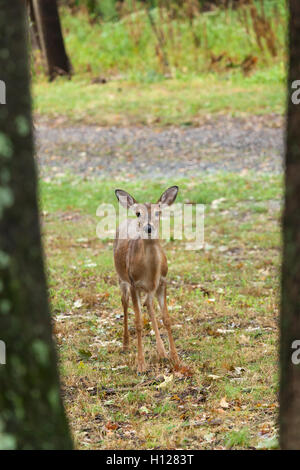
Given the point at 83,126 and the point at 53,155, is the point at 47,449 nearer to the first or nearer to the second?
the point at 53,155

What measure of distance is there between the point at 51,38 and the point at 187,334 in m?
16.8

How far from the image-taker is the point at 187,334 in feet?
23.6

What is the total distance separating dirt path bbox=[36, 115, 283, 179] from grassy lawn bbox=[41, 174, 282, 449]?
5.86ft

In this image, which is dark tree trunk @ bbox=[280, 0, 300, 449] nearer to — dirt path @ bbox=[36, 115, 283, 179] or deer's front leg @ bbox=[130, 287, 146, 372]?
deer's front leg @ bbox=[130, 287, 146, 372]

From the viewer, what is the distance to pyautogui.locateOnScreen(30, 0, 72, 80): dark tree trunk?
22.2 m

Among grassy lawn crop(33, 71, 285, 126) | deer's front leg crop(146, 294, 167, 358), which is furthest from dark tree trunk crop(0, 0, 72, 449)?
grassy lawn crop(33, 71, 285, 126)

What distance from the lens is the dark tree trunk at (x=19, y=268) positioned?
3146 mm

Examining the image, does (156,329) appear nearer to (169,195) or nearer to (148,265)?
(148,265)

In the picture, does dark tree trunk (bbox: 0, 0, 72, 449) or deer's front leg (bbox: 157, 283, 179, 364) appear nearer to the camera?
dark tree trunk (bbox: 0, 0, 72, 449)

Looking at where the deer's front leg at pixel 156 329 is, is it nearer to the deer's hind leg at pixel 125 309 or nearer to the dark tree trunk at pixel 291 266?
the deer's hind leg at pixel 125 309

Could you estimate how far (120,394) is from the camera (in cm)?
588

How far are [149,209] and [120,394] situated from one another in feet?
5.03

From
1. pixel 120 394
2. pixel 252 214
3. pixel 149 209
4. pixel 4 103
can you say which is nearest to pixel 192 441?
pixel 120 394

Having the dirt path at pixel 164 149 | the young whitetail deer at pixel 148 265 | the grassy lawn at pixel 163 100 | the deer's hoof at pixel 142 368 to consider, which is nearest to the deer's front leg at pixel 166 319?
the young whitetail deer at pixel 148 265
